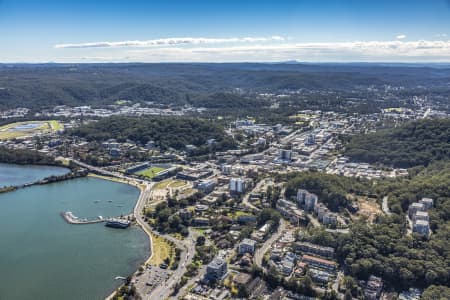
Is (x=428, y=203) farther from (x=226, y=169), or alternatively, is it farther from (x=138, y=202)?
(x=138, y=202)

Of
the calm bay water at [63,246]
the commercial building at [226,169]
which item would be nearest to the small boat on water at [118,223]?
the calm bay water at [63,246]

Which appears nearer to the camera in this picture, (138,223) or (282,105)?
(138,223)

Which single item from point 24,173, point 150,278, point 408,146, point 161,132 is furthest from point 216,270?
point 161,132

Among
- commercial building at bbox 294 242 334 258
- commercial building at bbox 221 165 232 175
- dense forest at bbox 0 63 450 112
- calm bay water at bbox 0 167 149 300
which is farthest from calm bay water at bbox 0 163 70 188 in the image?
dense forest at bbox 0 63 450 112

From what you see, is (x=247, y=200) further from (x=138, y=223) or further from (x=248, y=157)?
(x=248, y=157)

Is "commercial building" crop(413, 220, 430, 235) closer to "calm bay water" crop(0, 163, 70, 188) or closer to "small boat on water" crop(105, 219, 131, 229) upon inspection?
"small boat on water" crop(105, 219, 131, 229)

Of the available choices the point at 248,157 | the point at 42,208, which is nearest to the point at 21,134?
the point at 42,208

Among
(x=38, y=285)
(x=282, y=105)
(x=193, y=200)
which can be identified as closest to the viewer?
(x=38, y=285)
